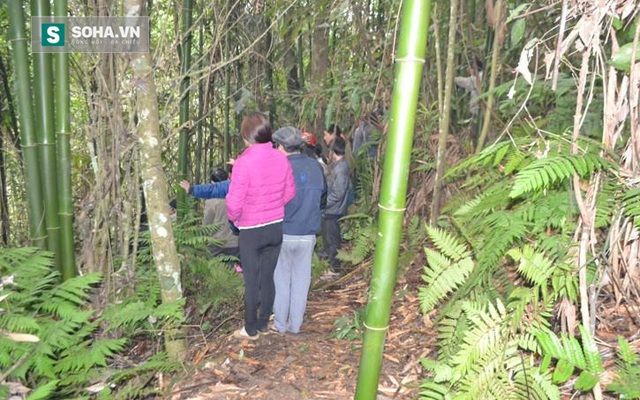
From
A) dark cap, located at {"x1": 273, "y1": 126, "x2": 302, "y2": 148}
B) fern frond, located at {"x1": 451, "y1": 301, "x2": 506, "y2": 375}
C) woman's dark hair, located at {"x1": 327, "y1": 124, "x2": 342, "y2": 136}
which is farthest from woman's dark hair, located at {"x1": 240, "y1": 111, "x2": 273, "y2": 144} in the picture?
woman's dark hair, located at {"x1": 327, "y1": 124, "x2": 342, "y2": 136}

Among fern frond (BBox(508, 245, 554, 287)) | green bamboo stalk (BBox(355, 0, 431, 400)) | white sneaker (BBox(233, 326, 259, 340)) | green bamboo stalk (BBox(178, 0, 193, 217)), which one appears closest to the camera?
green bamboo stalk (BBox(355, 0, 431, 400))

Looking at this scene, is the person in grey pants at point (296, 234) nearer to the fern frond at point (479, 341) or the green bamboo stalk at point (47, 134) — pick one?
the green bamboo stalk at point (47, 134)

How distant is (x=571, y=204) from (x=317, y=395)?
160cm

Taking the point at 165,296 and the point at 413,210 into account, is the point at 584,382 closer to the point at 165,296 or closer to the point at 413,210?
the point at 165,296

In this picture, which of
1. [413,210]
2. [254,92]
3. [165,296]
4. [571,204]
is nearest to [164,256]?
[165,296]

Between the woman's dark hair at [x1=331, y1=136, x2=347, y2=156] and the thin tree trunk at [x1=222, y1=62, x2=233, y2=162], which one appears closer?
the woman's dark hair at [x1=331, y1=136, x2=347, y2=156]

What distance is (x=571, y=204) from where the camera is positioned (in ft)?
6.48

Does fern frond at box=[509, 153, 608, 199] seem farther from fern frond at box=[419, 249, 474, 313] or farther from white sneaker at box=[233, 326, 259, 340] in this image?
white sneaker at box=[233, 326, 259, 340]

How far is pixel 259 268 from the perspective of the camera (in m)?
3.47

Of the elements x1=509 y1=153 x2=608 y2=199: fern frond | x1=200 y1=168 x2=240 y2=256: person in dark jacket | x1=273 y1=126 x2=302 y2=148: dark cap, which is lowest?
x1=200 y1=168 x2=240 y2=256: person in dark jacket

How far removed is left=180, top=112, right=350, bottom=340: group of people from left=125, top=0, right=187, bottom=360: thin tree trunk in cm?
51

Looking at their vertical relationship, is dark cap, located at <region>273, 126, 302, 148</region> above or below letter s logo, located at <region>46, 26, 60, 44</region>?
below

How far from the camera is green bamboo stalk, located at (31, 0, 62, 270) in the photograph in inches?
115

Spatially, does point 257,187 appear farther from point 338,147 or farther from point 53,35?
point 338,147
